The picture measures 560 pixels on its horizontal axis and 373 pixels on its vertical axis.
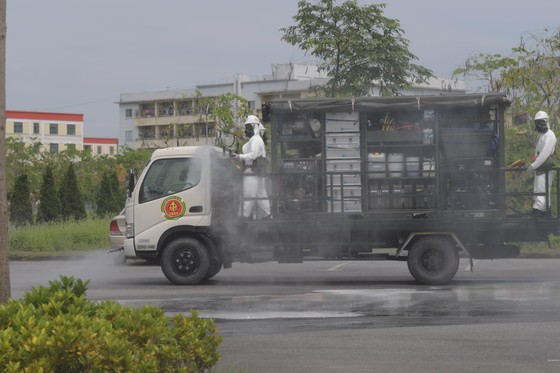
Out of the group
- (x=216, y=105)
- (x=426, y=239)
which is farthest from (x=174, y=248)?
(x=216, y=105)

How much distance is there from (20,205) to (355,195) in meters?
23.9

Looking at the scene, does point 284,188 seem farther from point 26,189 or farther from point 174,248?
point 26,189

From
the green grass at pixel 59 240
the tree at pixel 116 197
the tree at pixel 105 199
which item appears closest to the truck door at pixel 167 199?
the green grass at pixel 59 240

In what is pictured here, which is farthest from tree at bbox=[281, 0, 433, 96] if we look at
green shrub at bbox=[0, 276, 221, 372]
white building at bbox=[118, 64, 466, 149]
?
white building at bbox=[118, 64, 466, 149]

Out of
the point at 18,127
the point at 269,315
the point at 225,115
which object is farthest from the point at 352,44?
the point at 18,127

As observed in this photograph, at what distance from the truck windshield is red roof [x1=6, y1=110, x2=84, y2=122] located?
12502cm

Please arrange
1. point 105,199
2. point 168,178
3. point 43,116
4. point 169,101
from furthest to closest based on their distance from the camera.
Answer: point 43,116
point 169,101
point 105,199
point 168,178

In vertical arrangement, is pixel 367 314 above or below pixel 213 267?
below

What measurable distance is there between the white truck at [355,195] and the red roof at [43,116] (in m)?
125

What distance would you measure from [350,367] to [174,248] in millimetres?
8695

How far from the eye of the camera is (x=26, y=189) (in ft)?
125

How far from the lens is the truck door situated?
680 inches

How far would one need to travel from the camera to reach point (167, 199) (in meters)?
17.4

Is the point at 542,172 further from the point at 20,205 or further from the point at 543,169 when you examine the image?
the point at 20,205
